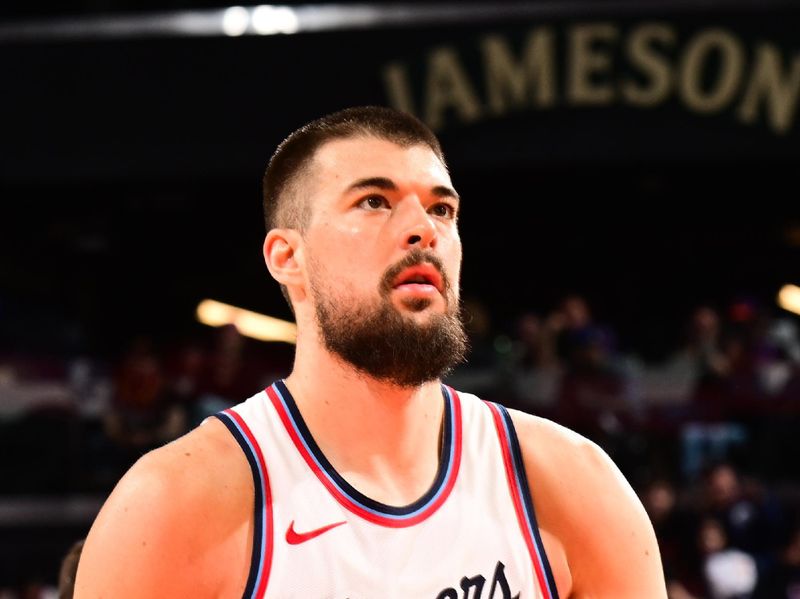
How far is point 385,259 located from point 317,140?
0.36m

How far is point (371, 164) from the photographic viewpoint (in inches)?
106

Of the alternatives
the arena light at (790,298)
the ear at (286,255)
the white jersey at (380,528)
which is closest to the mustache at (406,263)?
the ear at (286,255)

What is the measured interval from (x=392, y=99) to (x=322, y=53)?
2.49 ft

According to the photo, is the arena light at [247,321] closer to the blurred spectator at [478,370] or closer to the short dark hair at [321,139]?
the blurred spectator at [478,370]

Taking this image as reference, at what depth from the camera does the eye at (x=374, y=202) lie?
8.77 ft

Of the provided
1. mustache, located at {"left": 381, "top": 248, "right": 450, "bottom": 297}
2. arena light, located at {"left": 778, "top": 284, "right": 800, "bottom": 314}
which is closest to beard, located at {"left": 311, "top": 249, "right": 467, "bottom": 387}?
mustache, located at {"left": 381, "top": 248, "right": 450, "bottom": 297}

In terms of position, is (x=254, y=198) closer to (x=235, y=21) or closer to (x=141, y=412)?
(x=235, y=21)

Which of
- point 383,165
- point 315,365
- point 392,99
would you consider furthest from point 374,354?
point 392,99

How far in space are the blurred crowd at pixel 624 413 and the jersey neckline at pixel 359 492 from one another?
6.35m

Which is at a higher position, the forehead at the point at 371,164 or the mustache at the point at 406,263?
the forehead at the point at 371,164

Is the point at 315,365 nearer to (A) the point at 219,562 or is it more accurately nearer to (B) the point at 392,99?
(A) the point at 219,562

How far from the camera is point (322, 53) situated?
11484 mm

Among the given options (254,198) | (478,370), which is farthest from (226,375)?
(254,198)

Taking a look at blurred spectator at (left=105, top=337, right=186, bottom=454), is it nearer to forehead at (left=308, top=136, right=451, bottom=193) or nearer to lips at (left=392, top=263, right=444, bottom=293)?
forehead at (left=308, top=136, right=451, bottom=193)
